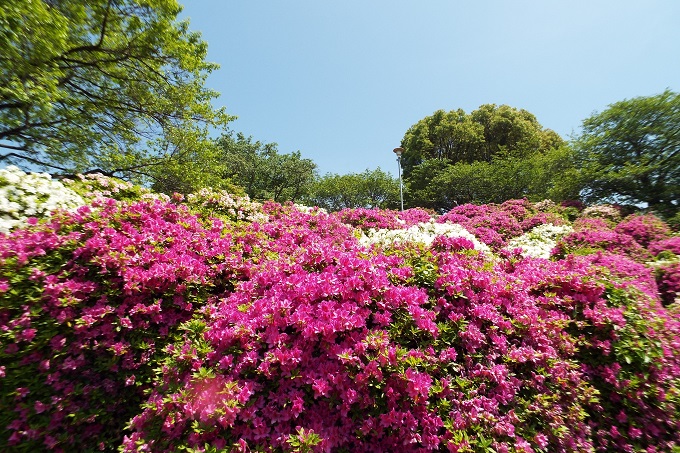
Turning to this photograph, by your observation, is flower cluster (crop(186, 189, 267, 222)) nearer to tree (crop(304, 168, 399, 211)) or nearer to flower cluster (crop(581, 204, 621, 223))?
flower cluster (crop(581, 204, 621, 223))

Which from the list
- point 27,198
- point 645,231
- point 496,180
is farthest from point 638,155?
point 27,198

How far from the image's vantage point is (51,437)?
2.40 metres

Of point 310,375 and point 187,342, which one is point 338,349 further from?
point 187,342

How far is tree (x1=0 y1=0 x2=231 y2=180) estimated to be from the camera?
7.59 metres

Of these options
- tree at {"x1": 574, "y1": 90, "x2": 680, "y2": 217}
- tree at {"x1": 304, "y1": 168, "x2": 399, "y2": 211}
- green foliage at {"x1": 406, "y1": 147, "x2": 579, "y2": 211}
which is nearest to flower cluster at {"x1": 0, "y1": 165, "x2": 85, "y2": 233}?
tree at {"x1": 574, "y1": 90, "x2": 680, "y2": 217}

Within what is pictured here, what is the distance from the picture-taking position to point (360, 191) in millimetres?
29359

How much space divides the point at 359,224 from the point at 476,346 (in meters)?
6.41

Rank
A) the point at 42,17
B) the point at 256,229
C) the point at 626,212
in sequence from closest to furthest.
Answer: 1. the point at 256,229
2. the point at 42,17
3. the point at 626,212

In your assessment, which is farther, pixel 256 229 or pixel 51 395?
pixel 256 229

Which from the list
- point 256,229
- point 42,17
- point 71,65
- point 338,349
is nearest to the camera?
point 338,349

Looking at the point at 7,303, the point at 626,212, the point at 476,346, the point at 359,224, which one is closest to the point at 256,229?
the point at 7,303

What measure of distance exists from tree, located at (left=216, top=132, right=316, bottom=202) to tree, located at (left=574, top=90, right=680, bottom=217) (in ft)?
70.0

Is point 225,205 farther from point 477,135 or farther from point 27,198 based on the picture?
point 477,135

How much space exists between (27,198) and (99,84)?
995cm
